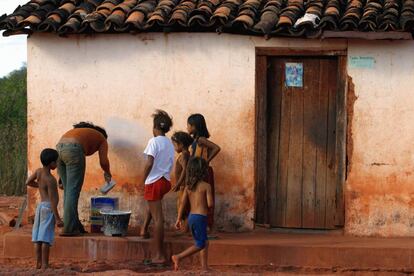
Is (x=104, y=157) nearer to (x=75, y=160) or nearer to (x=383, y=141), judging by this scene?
(x=75, y=160)

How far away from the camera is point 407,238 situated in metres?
10.9

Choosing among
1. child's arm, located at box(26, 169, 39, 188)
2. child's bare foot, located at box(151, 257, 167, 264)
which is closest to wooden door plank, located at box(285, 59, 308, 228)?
child's bare foot, located at box(151, 257, 167, 264)

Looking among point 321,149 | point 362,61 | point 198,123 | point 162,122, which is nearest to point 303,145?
point 321,149

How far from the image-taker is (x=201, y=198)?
9672mm

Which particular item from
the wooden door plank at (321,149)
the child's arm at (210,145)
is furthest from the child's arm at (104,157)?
the wooden door plank at (321,149)

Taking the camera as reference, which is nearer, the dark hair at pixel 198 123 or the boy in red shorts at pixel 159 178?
the boy in red shorts at pixel 159 178

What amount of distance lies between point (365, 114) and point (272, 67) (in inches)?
50.7

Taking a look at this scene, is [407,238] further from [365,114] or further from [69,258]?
[69,258]

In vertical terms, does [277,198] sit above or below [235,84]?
below

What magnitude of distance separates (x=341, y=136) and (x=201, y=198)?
234 centimetres

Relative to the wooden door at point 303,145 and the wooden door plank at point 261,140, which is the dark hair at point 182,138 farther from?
the wooden door at point 303,145

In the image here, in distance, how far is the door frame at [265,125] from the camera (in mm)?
11086

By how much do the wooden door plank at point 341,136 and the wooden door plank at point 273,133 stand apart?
751 mm

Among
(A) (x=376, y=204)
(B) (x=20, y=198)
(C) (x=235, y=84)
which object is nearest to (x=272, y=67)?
(C) (x=235, y=84)
